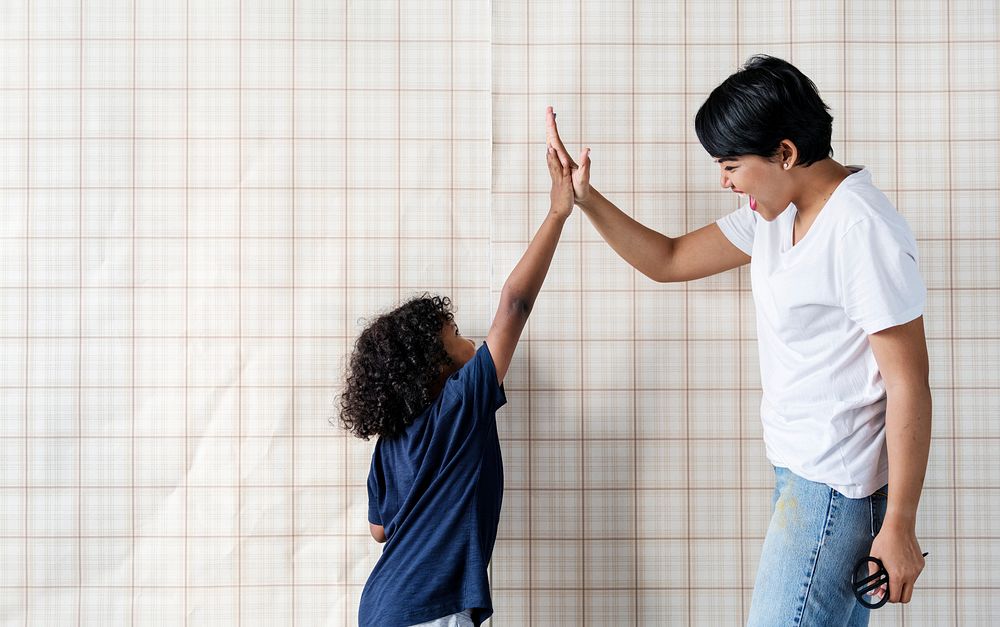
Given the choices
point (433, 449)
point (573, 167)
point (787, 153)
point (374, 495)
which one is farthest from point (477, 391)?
point (787, 153)

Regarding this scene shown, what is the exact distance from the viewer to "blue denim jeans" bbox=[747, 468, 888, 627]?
84 cm

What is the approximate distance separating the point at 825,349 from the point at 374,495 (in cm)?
67

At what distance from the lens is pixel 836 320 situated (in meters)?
0.84

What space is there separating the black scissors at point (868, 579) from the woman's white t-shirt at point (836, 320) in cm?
8

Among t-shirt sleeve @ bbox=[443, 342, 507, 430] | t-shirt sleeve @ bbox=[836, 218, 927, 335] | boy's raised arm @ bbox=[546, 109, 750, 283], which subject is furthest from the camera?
boy's raised arm @ bbox=[546, 109, 750, 283]

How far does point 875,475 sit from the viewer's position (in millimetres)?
846

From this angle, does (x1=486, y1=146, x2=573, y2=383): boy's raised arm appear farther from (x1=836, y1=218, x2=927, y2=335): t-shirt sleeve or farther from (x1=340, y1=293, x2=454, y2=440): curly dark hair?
(x1=836, y1=218, x2=927, y2=335): t-shirt sleeve

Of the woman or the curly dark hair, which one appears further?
the curly dark hair

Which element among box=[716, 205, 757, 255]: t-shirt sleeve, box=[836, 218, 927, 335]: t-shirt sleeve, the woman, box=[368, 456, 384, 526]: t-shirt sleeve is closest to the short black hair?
the woman

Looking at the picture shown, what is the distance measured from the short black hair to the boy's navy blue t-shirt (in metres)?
0.44

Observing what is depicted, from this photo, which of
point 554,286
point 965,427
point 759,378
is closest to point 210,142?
point 554,286

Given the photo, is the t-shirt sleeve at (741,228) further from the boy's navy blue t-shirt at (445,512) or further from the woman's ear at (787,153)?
the boy's navy blue t-shirt at (445,512)

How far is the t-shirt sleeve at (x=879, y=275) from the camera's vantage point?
30.2 inches

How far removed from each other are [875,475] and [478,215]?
0.71 meters
